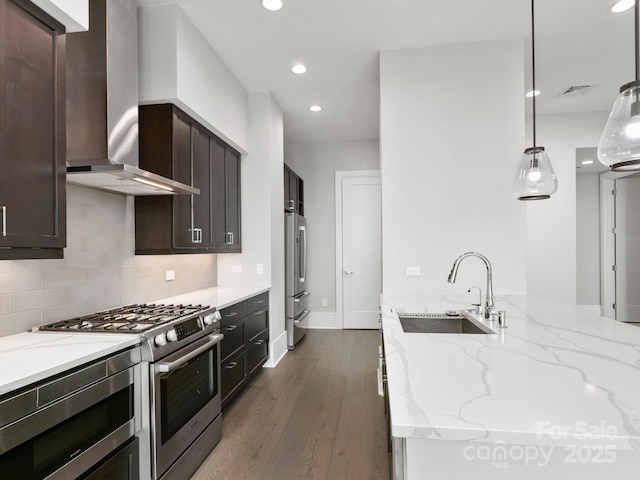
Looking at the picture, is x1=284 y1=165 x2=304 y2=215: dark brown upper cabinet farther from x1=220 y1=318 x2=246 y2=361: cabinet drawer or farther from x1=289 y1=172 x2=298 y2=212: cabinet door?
x1=220 y1=318 x2=246 y2=361: cabinet drawer

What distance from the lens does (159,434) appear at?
175cm

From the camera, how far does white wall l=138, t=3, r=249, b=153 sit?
99.2 inches

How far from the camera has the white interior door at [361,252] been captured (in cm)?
564

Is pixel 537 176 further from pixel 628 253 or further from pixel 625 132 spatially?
pixel 628 253

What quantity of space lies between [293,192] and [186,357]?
3408mm

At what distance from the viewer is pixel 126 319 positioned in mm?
2000

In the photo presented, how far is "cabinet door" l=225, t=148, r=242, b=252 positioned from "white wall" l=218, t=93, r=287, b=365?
0.38 feet

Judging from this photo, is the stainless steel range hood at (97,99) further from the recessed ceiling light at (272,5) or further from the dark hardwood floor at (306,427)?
the dark hardwood floor at (306,427)

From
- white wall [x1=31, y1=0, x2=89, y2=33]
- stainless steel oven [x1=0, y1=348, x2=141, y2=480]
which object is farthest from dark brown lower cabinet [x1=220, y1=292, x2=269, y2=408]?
white wall [x1=31, y1=0, x2=89, y2=33]

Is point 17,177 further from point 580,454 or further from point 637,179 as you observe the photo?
point 637,179

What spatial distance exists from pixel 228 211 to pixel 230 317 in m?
1.14

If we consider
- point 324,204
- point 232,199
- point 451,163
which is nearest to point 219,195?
point 232,199

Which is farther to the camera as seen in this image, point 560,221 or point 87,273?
point 560,221

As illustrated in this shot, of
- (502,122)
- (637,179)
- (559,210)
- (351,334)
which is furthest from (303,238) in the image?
(637,179)
